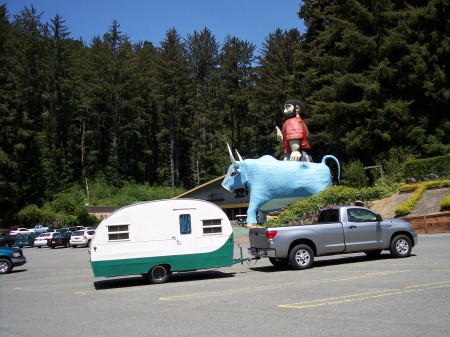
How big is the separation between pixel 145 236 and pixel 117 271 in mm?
1188

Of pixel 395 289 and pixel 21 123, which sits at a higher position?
Answer: pixel 21 123

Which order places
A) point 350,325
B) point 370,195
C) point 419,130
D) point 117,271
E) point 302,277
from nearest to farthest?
1. point 350,325
2. point 302,277
3. point 117,271
4. point 370,195
5. point 419,130

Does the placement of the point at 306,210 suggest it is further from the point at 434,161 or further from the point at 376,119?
the point at 376,119

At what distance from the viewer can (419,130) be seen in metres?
37.5

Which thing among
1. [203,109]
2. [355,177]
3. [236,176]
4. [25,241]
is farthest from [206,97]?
[236,176]

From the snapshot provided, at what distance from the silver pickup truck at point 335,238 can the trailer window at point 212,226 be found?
1173 mm

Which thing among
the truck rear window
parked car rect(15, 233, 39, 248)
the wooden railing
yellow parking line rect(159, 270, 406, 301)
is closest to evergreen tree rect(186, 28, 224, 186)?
parked car rect(15, 233, 39, 248)

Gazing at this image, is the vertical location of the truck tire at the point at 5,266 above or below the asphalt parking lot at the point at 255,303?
above

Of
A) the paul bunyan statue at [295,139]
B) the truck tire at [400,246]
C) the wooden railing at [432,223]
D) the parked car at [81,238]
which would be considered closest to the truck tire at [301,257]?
the truck tire at [400,246]

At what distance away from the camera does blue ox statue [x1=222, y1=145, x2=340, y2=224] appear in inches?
1003

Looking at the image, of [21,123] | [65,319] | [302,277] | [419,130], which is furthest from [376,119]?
[21,123]

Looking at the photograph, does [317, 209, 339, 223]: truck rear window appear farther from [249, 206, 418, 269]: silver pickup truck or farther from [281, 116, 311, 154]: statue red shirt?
[281, 116, 311, 154]: statue red shirt

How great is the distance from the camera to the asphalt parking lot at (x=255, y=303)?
711 cm

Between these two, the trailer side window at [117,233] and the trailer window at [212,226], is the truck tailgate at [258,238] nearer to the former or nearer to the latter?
the trailer window at [212,226]
